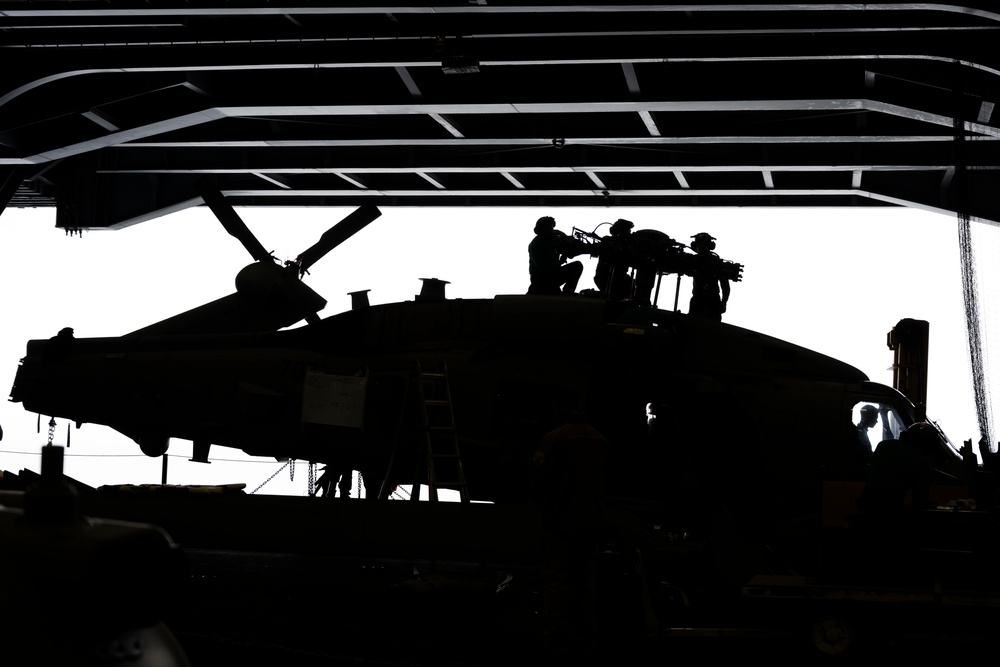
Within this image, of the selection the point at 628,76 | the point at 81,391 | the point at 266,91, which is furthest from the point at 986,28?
the point at 81,391

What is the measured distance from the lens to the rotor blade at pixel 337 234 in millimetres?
15588

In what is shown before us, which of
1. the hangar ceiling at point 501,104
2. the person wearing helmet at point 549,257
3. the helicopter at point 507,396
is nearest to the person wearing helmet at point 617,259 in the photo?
the person wearing helmet at point 549,257

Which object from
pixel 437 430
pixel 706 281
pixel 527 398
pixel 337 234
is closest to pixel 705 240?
pixel 706 281

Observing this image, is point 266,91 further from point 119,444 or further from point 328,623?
point 328,623

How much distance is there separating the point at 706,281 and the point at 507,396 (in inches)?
104

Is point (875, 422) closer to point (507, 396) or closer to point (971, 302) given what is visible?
point (971, 302)

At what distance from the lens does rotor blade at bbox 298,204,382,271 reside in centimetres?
1559

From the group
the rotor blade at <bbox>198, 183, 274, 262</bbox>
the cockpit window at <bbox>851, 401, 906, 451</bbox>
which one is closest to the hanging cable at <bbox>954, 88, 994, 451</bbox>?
the cockpit window at <bbox>851, 401, 906, 451</bbox>

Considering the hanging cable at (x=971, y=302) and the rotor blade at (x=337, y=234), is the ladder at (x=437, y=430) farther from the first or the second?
the hanging cable at (x=971, y=302)

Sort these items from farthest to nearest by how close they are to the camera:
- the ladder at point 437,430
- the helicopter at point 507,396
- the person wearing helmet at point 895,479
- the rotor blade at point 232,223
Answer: the rotor blade at point 232,223
the helicopter at point 507,396
the ladder at point 437,430
the person wearing helmet at point 895,479

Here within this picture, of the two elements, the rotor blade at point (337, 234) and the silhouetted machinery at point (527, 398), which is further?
the rotor blade at point (337, 234)

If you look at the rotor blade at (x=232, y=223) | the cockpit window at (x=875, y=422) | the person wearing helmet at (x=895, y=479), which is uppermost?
the rotor blade at (x=232, y=223)

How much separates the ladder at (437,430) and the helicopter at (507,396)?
0.13 feet

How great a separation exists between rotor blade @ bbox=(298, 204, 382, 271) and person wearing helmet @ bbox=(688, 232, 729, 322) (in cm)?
612
